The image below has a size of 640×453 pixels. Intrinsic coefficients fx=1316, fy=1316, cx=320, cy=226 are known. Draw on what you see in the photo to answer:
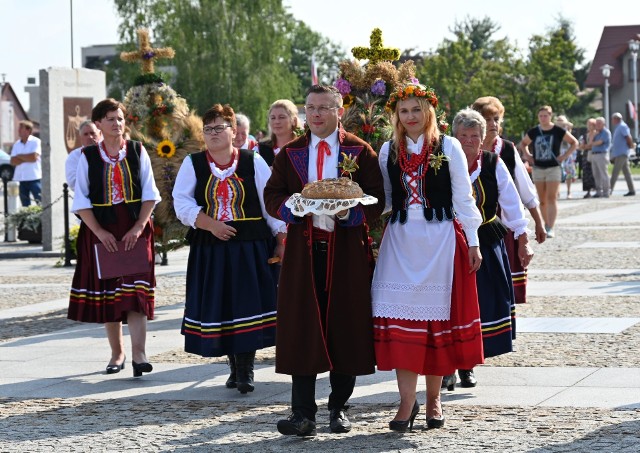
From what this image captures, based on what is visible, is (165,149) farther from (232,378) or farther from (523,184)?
(523,184)

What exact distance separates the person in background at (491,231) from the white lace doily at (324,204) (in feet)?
4.79

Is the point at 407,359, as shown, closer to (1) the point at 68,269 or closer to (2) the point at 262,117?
(1) the point at 68,269

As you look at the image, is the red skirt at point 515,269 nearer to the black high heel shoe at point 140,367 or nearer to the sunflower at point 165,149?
the black high heel shoe at point 140,367

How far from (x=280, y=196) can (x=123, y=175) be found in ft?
7.94

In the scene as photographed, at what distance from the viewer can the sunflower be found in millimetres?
12055

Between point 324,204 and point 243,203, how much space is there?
1795 millimetres

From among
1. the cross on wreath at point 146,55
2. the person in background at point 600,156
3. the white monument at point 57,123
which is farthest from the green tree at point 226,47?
the cross on wreath at point 146,55

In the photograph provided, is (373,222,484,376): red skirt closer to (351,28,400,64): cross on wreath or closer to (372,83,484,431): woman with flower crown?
(372,83,484,431): woman with flower crown

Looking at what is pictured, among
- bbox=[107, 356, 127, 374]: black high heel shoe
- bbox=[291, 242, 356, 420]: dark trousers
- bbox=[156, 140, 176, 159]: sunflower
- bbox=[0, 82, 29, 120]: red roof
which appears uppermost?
bbox=[0, 82, 29, 120]: red roof

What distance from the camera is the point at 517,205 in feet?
27.2

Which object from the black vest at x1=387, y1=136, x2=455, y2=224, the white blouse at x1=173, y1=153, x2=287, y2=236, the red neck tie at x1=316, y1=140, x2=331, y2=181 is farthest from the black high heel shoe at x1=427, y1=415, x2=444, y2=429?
the white blouse at x1=173, y1=153, x2=287, y2=236

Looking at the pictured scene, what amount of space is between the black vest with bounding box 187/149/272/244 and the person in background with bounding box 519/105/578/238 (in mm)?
10914

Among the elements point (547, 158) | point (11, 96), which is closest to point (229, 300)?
point (547, 158)

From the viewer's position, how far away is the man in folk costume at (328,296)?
6.80m
